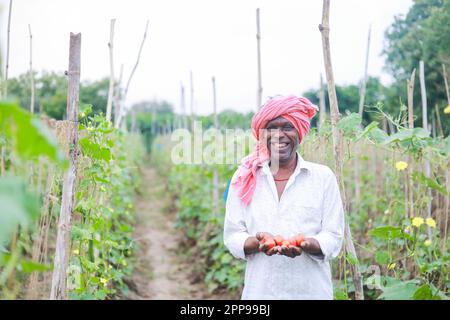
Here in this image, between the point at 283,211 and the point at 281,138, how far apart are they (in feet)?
1.00

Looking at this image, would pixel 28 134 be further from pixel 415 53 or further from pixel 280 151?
pixel 415 53

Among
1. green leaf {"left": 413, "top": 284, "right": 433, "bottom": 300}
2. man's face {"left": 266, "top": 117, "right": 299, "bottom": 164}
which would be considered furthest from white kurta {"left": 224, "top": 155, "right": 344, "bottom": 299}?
green leaf {"left": 413, "top": 284, "right": 433, "bottom": 300}

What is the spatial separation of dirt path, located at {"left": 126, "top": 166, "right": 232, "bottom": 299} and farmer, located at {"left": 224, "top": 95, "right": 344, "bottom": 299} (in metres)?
1.81

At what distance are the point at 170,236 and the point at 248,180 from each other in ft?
18.3

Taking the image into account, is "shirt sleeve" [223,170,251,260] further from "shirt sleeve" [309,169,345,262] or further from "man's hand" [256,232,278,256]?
"shirt sleeve" [309,169,345,262]

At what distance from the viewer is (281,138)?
2098 millimetres

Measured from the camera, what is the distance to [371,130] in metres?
2.43

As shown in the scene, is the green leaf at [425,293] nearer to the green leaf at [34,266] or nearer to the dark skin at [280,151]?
the dark skin at [280,151]

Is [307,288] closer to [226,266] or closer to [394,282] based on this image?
[394,282]

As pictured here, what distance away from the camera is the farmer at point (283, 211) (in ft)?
6.61

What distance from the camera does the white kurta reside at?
2.02 m

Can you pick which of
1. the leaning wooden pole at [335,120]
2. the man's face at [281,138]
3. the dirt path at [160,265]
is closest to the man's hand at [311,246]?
the man's face at [281,138]

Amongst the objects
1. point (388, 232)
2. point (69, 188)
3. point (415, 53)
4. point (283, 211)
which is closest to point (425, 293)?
point (388, 232)
